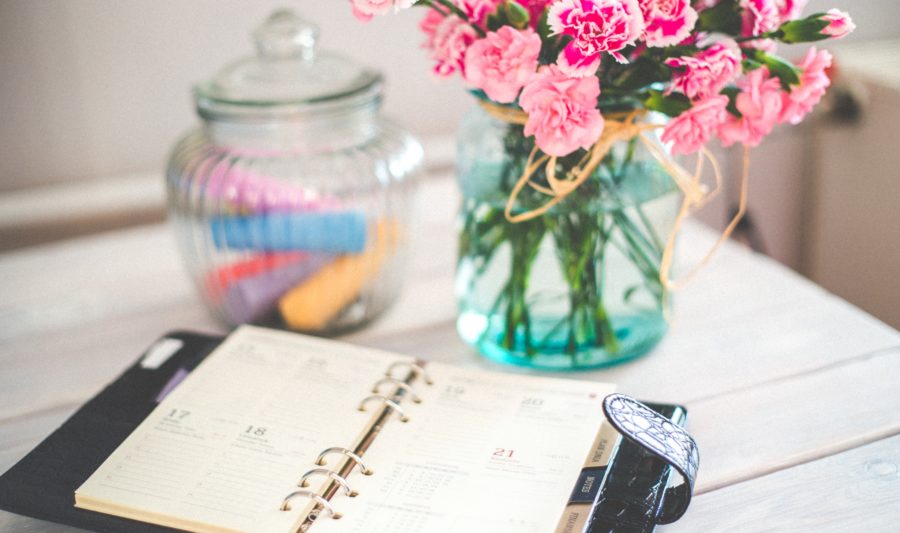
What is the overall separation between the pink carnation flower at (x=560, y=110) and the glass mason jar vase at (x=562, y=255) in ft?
0.28

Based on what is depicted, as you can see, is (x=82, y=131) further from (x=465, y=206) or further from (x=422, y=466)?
(x=422, y=466)

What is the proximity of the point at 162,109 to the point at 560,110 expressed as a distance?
0.84 meters

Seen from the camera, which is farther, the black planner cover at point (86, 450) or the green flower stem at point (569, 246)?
the green flower stem at point (569, 246)

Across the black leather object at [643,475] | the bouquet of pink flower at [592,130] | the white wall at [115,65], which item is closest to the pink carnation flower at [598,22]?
the bouquet of pink flower at [592,130]

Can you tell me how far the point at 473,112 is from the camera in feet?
2.63

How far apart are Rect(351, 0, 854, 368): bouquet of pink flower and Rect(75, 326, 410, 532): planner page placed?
15 cm

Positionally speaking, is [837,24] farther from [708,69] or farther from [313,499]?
[313,499]

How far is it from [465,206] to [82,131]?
721mm

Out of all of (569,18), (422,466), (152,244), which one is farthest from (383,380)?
(152,244)

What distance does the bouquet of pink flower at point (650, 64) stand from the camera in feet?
1.90

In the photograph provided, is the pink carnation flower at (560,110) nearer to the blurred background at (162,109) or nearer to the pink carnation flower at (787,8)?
the pink carnation flower at (787,8)

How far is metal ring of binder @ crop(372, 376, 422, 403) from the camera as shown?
2.29ft

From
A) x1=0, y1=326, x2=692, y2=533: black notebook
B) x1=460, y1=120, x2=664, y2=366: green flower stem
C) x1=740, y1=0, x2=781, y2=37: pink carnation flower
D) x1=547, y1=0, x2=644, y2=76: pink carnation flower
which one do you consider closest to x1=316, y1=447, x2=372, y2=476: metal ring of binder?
x1=0, y1=326, x2=692, y2=533: black notebook

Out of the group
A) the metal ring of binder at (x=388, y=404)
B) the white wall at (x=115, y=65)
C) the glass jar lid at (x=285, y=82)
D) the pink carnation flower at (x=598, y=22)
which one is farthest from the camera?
the white wall at (x=115, y=65)
